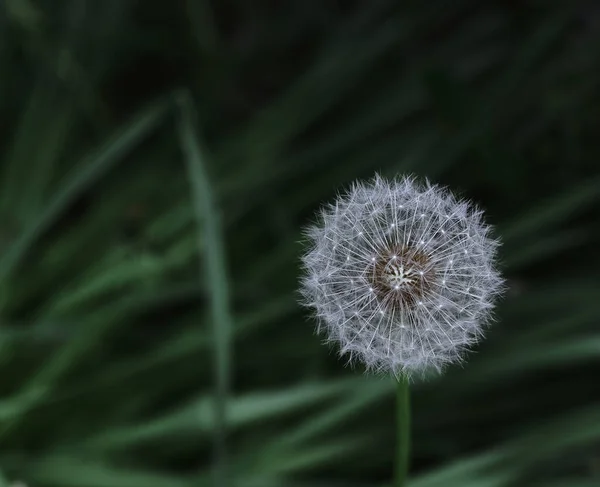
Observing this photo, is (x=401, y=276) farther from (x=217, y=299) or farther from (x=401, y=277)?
(x=217, y=299)

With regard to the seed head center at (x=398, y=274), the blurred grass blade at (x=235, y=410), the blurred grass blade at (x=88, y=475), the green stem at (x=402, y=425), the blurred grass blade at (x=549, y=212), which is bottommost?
the green stem at (x=402, y=425)

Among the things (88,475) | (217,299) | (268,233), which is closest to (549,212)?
(268,233)

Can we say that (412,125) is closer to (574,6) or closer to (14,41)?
(574,6)

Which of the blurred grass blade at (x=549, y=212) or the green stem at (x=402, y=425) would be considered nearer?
the green stem at (x=402, y=425)

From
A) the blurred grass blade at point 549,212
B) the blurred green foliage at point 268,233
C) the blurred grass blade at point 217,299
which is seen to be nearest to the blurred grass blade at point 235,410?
the blurred green foliage at point 268,233

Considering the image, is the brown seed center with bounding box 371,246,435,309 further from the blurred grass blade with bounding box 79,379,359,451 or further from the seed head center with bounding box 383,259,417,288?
the blurred grass blade with bounding box 79,379,359,451

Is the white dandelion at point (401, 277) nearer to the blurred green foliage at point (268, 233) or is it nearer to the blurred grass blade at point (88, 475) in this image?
the blurred green foliage at point (268, 233)
